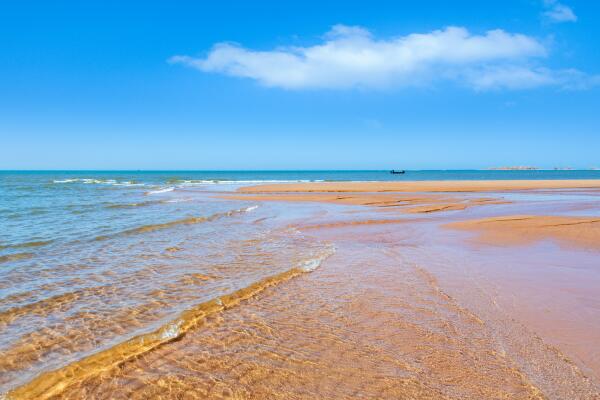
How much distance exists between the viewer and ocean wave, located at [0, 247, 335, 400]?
12.1ft

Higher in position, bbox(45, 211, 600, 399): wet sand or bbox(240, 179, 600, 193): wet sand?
bbox(240, 179, 600, 193): wet sand

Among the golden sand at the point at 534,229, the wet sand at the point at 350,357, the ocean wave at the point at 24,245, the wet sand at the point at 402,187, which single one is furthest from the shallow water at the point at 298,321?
the wet sand at the point at 402,187

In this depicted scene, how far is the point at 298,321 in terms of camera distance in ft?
17.5

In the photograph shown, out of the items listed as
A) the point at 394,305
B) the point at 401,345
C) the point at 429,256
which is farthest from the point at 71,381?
the point at 429,256

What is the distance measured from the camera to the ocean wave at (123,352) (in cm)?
369

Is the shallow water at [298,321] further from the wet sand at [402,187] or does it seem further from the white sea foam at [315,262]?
the wet sand at [402,187]

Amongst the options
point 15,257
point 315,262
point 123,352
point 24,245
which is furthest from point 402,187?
point 123,352

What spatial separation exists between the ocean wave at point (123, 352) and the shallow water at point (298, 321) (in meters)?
0.02

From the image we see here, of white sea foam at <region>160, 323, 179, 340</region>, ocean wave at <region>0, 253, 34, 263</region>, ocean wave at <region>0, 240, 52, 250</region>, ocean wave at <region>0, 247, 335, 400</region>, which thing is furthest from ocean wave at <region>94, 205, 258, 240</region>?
white sea foam at <region>160, 323, 179, 340</region>

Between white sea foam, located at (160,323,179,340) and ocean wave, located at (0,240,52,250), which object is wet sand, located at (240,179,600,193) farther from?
white sea foam, located at (160,323,179,340)

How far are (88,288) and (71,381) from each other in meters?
3.42

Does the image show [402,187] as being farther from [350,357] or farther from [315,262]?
[350,357]

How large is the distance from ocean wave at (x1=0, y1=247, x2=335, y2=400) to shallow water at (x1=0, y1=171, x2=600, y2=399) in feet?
0.07

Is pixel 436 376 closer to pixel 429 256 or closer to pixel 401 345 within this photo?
pixel 401 345
